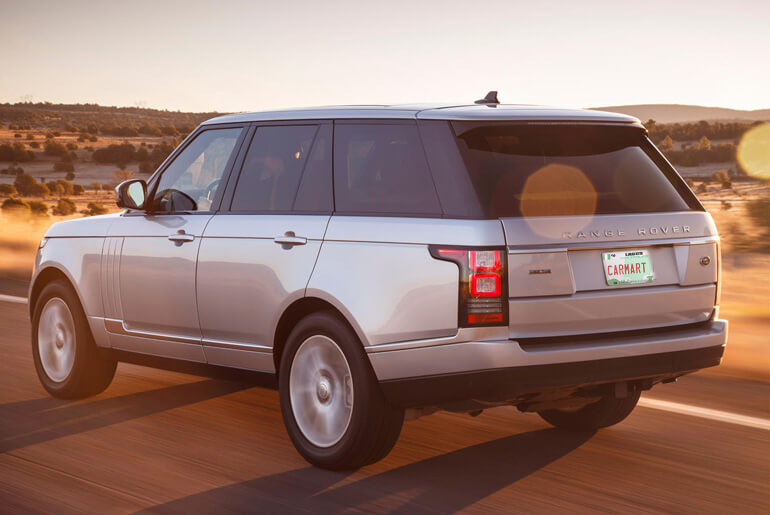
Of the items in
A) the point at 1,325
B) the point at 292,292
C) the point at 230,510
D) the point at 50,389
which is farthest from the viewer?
the point at 1,325

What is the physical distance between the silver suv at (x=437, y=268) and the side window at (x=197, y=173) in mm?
36

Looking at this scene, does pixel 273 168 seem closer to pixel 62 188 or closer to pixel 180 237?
pixel 180 237

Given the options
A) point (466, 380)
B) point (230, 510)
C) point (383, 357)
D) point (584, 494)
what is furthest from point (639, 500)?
point (230, 510)

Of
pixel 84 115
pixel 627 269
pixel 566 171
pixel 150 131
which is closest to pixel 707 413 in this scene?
pixel 627 269

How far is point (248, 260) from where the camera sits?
6168 millimetres

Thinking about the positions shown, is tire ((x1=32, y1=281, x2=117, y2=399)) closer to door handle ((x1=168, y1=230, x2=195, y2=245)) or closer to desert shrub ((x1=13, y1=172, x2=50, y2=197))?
door handle ((x1=168, y1=230, x2=195, y2=245))

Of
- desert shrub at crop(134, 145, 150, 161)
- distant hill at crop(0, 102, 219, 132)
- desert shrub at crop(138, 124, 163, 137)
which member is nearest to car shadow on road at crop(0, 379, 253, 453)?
desert shrub at crop(134, 145, 150, 161)

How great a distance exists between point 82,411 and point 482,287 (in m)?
3.39

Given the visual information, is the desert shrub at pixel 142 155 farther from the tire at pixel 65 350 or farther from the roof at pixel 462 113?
the roof at pixel 462 113

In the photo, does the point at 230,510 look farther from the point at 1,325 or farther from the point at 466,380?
the point at 1,325

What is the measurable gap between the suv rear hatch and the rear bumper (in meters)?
0.09

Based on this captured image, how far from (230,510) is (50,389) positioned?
3.04 m

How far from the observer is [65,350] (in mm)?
7695

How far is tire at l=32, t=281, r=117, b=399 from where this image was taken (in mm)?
7539
